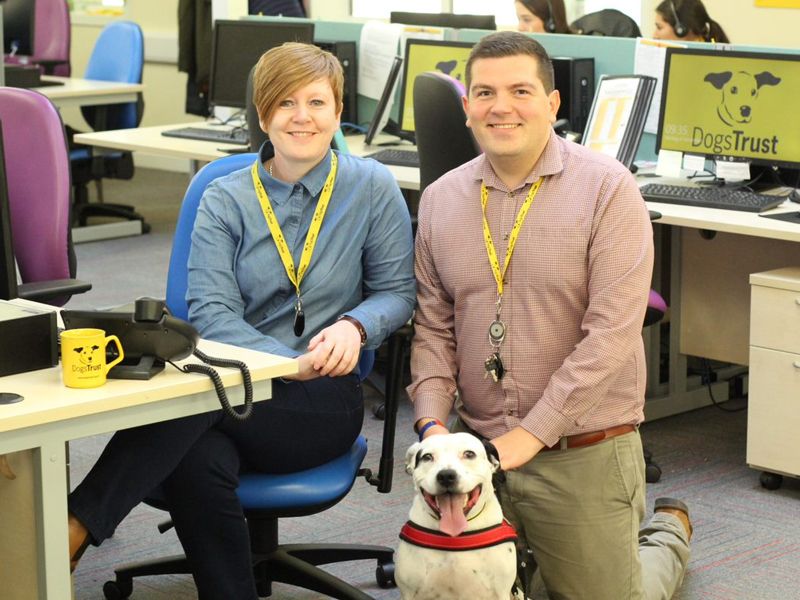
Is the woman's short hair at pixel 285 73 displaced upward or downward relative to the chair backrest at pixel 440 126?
upward

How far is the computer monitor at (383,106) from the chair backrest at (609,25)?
3.97 feet

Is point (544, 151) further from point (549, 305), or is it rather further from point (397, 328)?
point (397, 328)

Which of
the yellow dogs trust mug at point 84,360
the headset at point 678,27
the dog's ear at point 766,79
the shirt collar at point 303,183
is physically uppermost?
the headset at point 678,27

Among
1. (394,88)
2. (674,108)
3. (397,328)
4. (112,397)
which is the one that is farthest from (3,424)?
(394,88)

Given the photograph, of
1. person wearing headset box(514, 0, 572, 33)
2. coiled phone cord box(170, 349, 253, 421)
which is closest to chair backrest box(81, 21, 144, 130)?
person wearing headset box(514, 0, 572, 33)

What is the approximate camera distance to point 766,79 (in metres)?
3.50

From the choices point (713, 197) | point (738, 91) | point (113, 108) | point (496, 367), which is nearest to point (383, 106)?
point (738, 91)

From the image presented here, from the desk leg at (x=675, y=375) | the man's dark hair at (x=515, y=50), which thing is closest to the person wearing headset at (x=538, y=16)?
the desk leg at (x=675, y=375)

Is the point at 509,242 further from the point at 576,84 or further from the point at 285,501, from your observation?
the point at 576,84

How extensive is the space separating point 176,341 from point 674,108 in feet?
7.46

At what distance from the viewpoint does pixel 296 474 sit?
85.7 inches

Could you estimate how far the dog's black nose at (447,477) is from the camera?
5.97ft

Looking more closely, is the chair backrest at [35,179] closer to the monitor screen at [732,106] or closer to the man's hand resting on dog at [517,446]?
the man's hand resting on dog at [517,446]

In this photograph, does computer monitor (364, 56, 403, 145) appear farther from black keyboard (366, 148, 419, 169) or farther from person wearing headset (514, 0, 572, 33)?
person wearing headset (514, 0, 572, 33)
